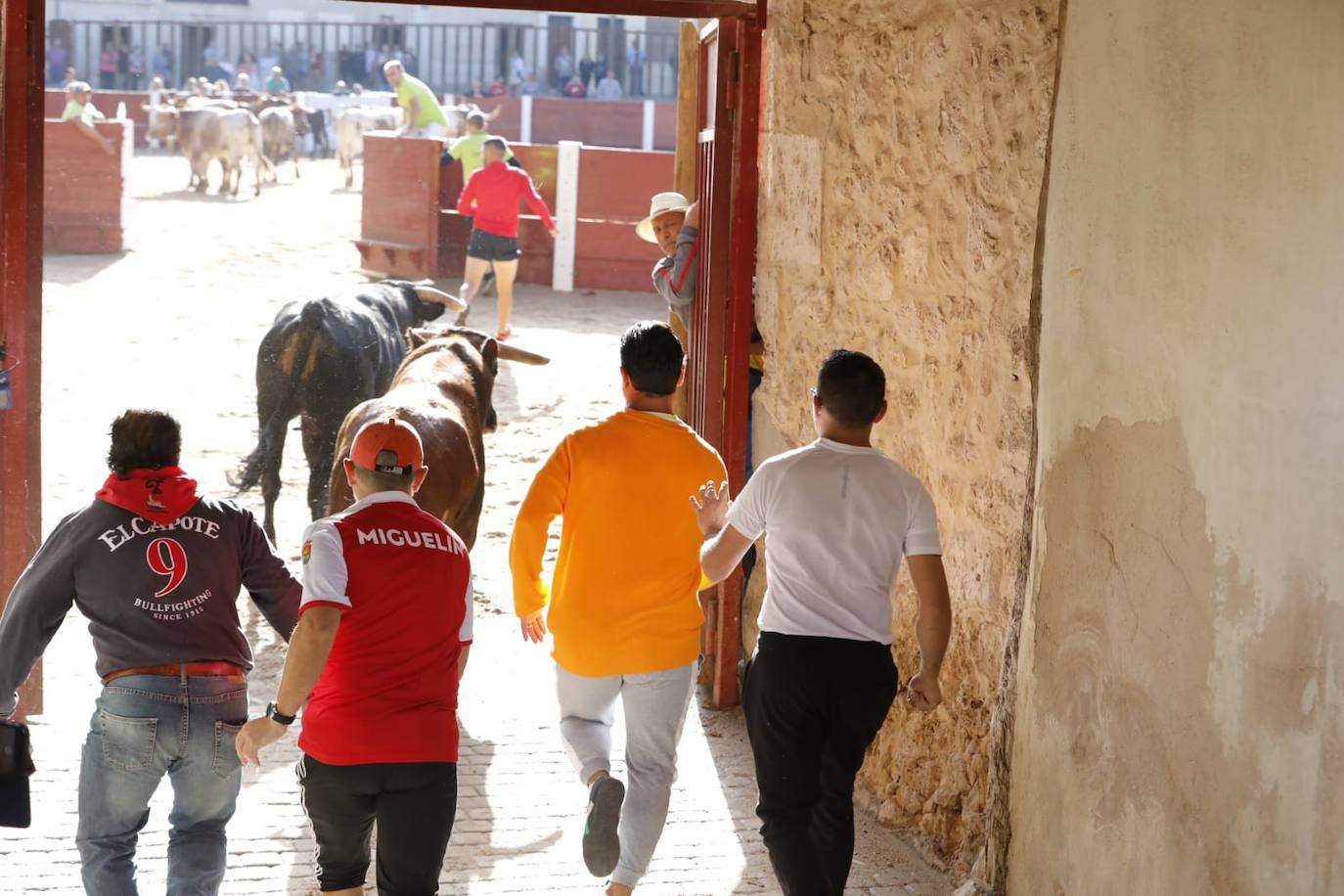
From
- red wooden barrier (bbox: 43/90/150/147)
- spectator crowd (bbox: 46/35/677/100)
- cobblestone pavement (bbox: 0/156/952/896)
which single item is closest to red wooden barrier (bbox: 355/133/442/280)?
cobblestone pavement (bbox: 0/156/952/896)

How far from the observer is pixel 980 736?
14.9 ft

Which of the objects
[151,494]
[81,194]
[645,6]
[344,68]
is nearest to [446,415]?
[645,6]

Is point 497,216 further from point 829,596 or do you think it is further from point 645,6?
point 829,596

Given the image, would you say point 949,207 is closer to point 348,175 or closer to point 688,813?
point 688,813

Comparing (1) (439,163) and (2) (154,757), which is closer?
(2) (154,757)

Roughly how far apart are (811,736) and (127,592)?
158cm

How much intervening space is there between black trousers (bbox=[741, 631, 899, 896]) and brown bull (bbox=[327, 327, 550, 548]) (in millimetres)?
2436

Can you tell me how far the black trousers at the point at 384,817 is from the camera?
334 centimetres

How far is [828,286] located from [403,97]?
54.5 feet

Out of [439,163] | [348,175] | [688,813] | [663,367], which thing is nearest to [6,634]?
[663,367]

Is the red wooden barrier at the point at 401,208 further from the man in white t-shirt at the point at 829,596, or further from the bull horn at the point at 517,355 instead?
the man in white t-shirt at the point at 829,596

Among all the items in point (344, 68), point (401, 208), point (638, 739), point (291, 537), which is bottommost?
point (291, 537)

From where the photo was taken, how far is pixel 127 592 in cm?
351

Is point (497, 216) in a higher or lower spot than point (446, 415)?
higher
